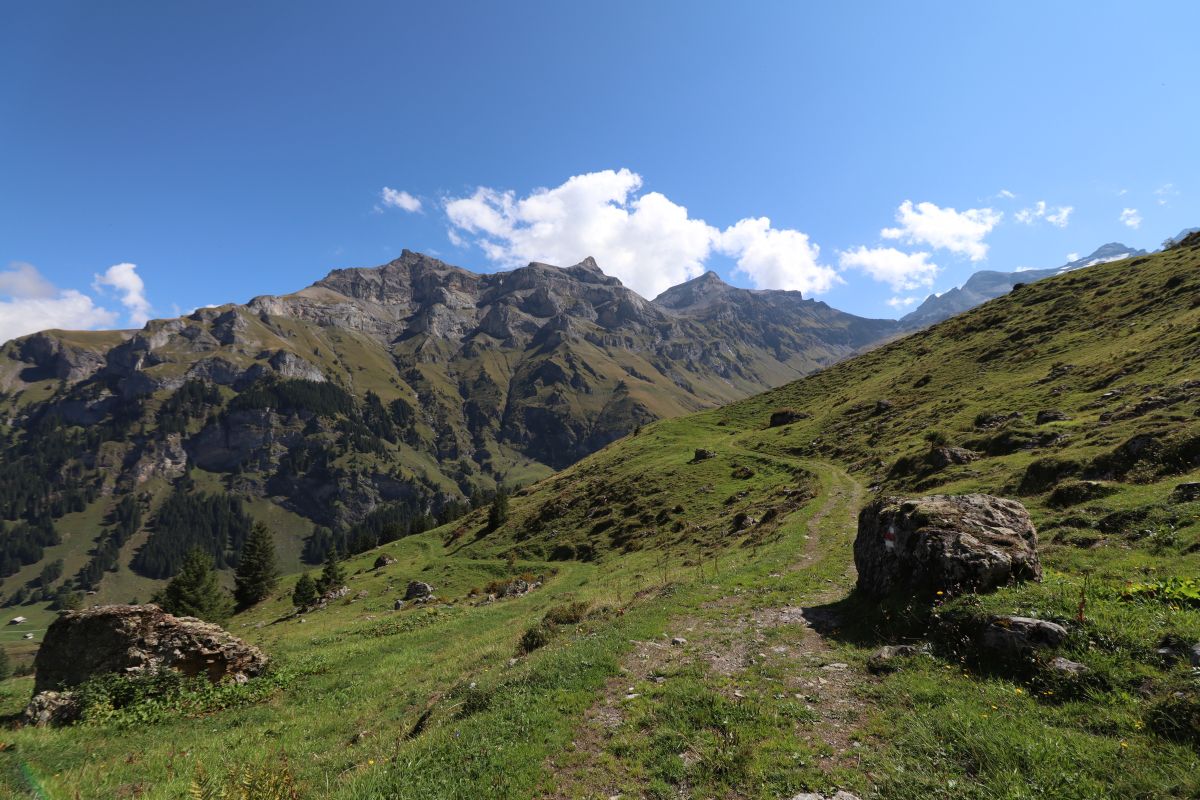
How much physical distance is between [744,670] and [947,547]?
8.35 metres

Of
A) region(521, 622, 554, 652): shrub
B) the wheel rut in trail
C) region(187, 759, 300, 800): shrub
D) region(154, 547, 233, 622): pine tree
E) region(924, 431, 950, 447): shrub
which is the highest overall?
region(924, 431, 950, 447): shrub

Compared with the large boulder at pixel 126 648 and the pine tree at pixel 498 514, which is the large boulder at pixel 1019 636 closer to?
the large boulder at pixel 126 648

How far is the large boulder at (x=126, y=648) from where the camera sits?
20297 millimetres

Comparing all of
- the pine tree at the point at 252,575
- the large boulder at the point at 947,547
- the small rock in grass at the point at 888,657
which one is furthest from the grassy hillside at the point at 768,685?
the pine tree at the point at 252,575

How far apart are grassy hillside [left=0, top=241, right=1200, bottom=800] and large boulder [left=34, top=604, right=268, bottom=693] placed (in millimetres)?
1746

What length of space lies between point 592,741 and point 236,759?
10.5 m

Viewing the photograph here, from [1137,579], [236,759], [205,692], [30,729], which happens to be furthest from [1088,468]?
[30,729]

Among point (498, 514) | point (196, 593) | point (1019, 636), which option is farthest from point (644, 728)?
point (196, 593)

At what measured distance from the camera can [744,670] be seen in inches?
590

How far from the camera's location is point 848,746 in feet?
34.8

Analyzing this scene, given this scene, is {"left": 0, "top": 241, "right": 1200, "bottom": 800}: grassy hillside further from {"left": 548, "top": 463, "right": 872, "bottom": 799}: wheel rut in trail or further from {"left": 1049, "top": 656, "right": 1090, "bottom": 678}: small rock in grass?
{"left": 1049, "top": 656, "right": 1090, "bottom": 678}: small rock in grass

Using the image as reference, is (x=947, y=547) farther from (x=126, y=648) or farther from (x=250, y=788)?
(x=126, y=648)

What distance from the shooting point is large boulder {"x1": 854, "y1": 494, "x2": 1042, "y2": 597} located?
1602 cm

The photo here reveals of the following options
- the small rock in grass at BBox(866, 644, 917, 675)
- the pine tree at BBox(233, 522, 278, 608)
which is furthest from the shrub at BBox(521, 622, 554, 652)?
the pine tree at BBox(233, 522, 278, 608)
